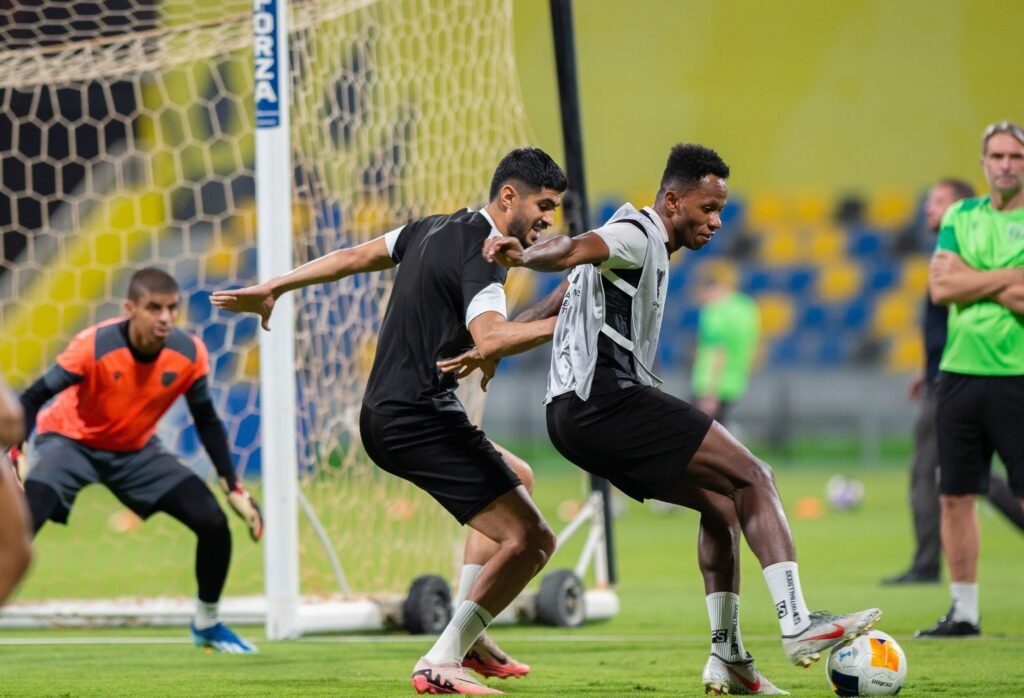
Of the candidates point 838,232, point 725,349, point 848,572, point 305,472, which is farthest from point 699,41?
point 305,472

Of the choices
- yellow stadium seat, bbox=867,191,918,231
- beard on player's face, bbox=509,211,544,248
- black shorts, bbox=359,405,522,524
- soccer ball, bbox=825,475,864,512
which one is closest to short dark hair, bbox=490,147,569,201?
beard on player's face, bbox=509,211,544,248

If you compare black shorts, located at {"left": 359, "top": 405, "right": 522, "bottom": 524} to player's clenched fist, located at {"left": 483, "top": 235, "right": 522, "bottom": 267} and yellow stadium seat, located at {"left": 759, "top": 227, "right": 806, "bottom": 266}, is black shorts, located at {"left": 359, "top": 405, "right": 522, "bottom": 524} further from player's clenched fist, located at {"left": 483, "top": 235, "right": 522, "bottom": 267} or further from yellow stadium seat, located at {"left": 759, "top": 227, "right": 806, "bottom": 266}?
yellow stadium seat, located at {"left": 759, "top": 227, "right": 806, "bottom": 266}

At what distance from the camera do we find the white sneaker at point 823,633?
4582 mm

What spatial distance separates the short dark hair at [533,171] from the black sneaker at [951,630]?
3.08 m

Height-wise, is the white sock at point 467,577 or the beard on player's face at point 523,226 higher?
the beard on player's face at point 523,226

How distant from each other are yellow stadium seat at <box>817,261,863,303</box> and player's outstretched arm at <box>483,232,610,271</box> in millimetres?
19173

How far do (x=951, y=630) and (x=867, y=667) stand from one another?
231 centimetres

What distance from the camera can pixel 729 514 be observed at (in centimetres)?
517

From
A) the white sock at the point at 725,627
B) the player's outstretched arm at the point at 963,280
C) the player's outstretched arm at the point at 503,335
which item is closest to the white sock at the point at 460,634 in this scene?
the white sock at the point at 725,627

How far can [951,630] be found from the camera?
6.95 metres

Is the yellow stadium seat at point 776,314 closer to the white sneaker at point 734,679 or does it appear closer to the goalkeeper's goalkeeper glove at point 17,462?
the goalkeeper's goalkeeper glove at point 17,462

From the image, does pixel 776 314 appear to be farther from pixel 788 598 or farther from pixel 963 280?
pixel 788 598

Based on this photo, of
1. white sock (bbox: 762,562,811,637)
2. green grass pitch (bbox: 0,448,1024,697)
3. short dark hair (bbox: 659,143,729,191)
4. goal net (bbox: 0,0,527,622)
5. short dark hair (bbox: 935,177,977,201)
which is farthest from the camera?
short dark hair (bbox: 935,177,977,201)

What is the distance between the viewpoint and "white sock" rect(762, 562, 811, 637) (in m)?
4.71
